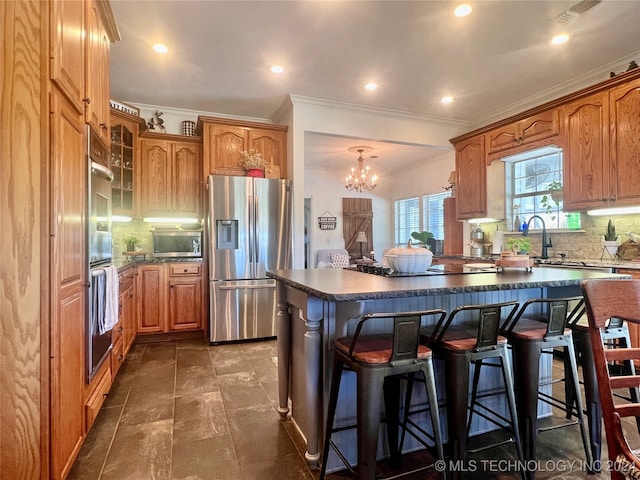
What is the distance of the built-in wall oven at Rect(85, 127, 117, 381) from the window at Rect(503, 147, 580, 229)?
13.9 feet

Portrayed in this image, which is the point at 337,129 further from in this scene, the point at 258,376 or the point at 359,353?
the point at 359,353

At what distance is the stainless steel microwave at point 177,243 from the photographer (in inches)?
159

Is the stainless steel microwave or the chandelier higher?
the chandelier

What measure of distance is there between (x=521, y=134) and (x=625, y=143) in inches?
40.8

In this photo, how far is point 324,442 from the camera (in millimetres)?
1617

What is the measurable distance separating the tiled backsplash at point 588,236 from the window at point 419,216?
285cm

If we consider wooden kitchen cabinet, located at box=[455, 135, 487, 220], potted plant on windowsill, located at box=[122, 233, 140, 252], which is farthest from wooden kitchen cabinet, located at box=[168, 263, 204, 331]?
wooden kitchen cabinet, located at box=[455, 135, 487, 220]

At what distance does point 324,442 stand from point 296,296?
70 cm

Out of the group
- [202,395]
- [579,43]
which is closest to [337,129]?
[579,43]

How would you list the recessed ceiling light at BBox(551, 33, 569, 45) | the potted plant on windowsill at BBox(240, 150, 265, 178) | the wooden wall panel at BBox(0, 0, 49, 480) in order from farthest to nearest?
the potted plant on windowsill at BBox(240, 150, 265, 178), the recessed ceiling light at BBox(551, 33, 569, 45), the wooden wall panel at BBox(0, 0, 49, 480)

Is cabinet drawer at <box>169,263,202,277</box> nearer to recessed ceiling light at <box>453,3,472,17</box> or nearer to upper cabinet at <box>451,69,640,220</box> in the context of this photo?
recessed ceiling light at <box>453,3,472,17</box>

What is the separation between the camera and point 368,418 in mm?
1323

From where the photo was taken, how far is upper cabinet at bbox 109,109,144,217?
376 centimetres

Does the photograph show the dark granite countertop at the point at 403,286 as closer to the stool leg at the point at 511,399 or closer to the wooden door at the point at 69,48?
the stool leg at the point at 511,399
